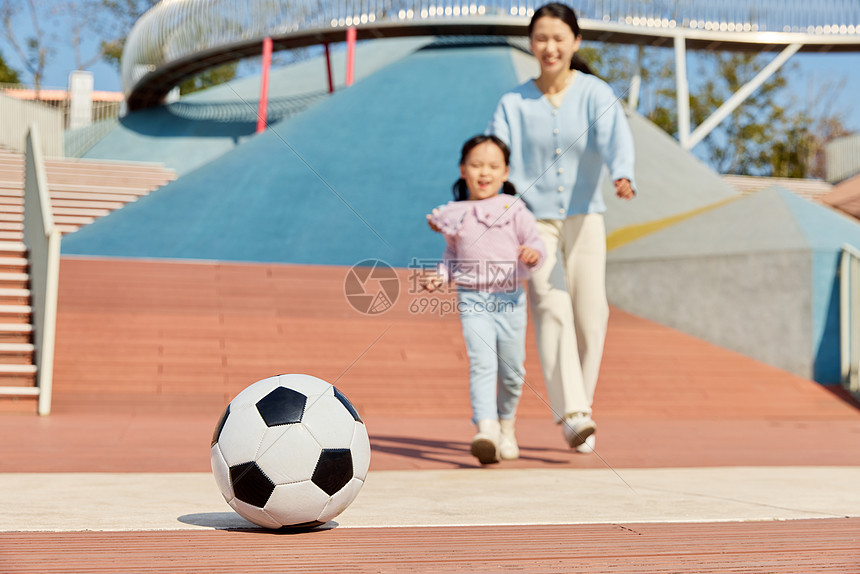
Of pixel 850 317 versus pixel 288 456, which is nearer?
pixel 288 456

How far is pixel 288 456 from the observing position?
9.47 feet

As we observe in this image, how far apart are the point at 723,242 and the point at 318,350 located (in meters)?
4.90

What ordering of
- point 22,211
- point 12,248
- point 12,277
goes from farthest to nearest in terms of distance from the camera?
point 22,211 → point 12,248 → point 12,277

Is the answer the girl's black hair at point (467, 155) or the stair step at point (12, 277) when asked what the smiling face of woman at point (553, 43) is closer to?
the girl's black hair at point (467, 155)

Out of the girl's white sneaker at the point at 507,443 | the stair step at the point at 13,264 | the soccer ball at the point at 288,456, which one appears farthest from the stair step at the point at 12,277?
the soccer ball at the point at 288,456

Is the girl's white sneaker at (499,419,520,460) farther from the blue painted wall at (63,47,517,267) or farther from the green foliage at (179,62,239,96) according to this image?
the green foliage at (179,62,239,96)

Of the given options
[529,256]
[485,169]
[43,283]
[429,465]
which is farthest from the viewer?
[43,283]

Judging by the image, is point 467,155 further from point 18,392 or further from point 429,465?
point 18,392

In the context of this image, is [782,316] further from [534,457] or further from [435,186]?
[435,186]

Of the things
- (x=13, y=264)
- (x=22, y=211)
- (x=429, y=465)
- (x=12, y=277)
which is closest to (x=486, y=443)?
(x=429, y=465)

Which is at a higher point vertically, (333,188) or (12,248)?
(12,248)

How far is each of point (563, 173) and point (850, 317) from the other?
5.39 metres

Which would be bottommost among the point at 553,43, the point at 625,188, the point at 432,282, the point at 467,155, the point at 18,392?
the point at 18,392

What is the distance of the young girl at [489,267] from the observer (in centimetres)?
508
